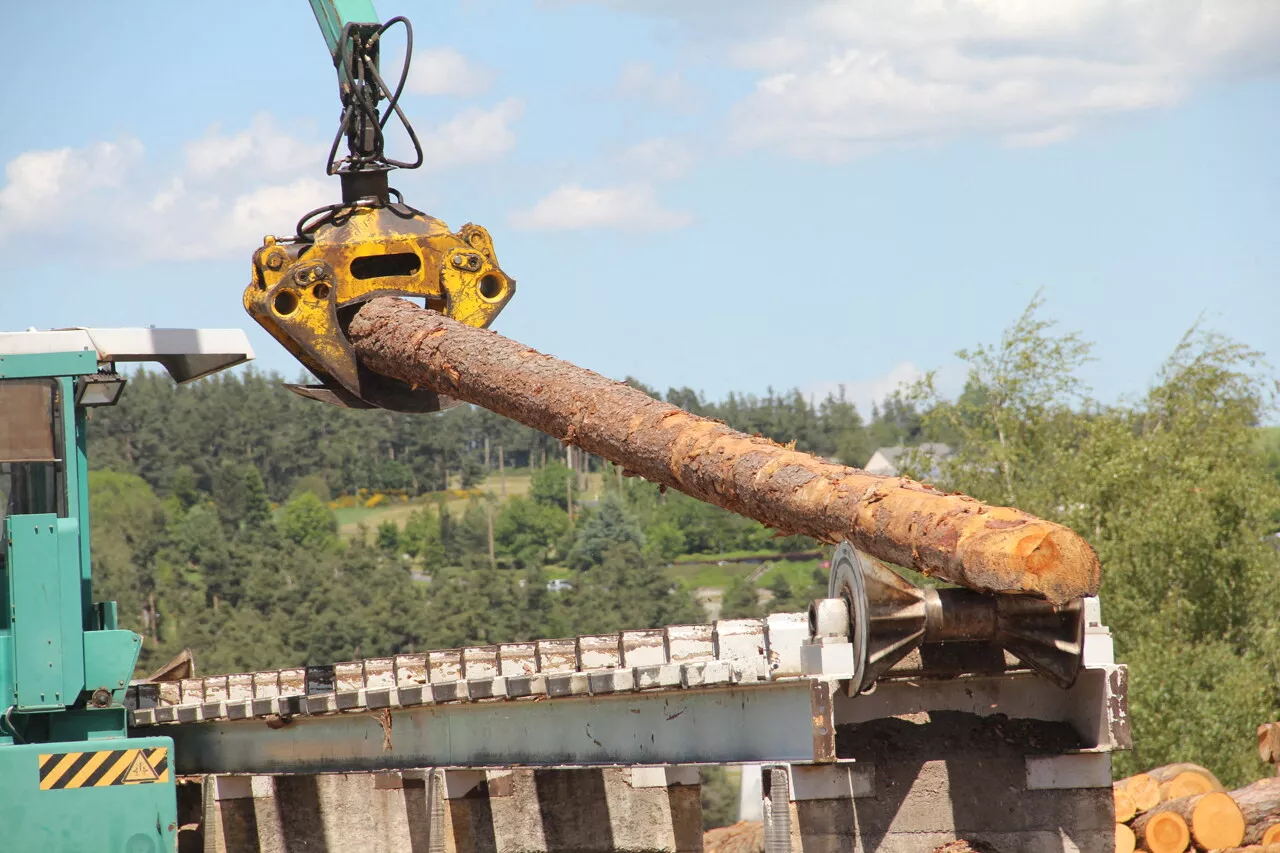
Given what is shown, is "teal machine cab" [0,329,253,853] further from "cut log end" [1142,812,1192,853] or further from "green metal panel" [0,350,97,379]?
"cut log end" [1142,812,1192,853]

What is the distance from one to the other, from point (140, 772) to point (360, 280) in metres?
3.48

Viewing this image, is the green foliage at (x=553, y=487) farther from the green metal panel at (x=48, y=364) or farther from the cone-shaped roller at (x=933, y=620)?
the cone-shaped roller at (x=933, y=620)

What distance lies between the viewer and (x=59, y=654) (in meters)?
8.16

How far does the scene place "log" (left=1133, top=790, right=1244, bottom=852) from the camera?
13.9 metres

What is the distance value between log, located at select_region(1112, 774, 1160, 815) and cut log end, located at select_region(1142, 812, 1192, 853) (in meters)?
0.58

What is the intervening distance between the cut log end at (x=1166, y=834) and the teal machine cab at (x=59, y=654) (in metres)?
9.00

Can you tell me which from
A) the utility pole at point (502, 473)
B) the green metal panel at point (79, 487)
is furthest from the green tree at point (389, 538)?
the green metal panel at point (79, 487)

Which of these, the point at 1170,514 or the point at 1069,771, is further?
the point at 1170,514

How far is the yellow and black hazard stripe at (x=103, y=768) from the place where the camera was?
7836 mm

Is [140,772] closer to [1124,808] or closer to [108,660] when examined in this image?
[108,660]

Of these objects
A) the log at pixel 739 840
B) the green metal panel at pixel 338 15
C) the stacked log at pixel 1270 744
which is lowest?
the log at pixel 739 840

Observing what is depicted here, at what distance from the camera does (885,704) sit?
8477mm

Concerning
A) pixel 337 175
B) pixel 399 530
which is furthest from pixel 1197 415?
pixel 399 530

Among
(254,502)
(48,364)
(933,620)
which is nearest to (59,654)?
(48,364)
